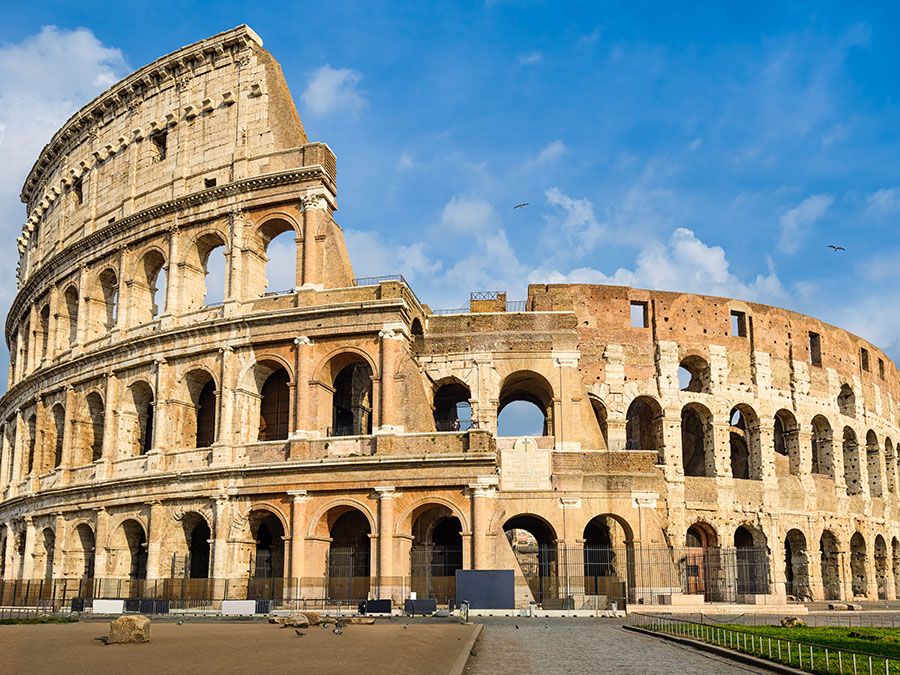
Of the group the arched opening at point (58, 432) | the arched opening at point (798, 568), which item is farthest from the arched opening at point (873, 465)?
the arched opening at point (58, 432)

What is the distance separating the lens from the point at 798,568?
120 ft

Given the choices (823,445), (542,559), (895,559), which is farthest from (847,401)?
(542,559)

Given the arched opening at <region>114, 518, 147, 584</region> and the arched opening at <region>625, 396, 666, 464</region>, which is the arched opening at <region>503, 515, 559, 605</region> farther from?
the arched opening at <region>114, 518, 147, 584</region>

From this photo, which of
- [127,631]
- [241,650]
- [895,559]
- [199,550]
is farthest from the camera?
[895,559]

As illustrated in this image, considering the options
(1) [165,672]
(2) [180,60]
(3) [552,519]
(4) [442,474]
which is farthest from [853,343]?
(1) [165,672]

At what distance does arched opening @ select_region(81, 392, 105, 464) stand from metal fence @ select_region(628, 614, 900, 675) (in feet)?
72.2

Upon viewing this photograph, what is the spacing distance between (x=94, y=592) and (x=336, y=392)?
33.1ft

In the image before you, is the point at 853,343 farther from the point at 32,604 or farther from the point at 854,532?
the point at 32,604

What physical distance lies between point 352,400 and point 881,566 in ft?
79.7

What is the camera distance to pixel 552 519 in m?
29.6

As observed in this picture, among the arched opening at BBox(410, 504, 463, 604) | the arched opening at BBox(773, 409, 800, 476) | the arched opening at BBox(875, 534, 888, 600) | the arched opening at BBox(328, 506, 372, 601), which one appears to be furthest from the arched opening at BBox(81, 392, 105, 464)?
the arched opening at BBox(875, 534, 888, 600)

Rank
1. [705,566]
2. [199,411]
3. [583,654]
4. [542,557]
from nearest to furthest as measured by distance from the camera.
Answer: [583,654] < [542,557] < [199,411] < [705,566]

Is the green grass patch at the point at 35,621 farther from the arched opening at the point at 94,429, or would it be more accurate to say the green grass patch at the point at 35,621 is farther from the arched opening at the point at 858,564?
the arched opening at the point at 858,564

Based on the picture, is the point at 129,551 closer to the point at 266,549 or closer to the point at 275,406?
the point at 266,549
